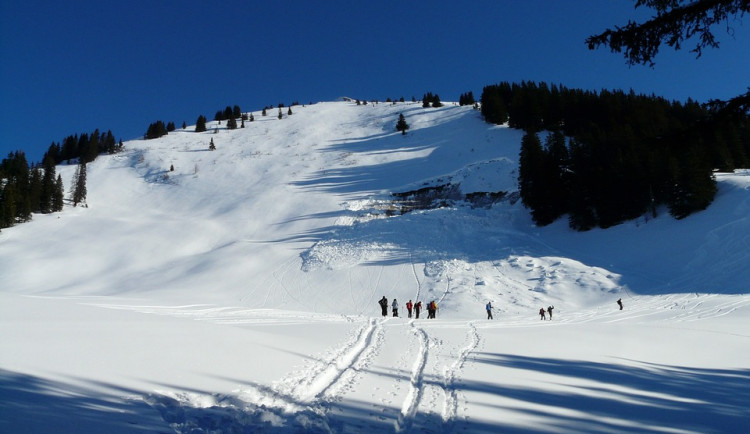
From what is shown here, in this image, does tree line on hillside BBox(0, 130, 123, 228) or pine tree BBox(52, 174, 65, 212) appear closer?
tree line on hillside BBox(0, 130, 123, 228)

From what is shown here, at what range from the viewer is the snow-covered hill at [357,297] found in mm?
4914

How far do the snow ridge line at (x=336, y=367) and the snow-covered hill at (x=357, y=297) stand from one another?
0.05 m

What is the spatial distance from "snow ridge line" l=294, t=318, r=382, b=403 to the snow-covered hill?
52mm

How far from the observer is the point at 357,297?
85.6 ft

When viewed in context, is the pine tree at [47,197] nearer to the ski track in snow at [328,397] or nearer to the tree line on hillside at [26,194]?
the tree line on hillside at [26,194]

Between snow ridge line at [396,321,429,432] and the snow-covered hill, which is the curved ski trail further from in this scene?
snow ridge line at [396,321,429,432]

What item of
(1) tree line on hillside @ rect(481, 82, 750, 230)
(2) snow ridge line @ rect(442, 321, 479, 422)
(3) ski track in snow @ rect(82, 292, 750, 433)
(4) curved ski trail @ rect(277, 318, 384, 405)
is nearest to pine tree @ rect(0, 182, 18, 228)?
(3) ski track in snow @ rect(82, 292, 750, 433)

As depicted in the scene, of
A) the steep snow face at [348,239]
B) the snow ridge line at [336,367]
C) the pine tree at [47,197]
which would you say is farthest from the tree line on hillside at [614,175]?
the pine tree at [47,197]

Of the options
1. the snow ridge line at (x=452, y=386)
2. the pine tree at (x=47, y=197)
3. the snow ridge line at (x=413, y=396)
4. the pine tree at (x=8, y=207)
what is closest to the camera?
the snow ridge line at (x=413, y=396)

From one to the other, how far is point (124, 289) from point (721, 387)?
113 feet

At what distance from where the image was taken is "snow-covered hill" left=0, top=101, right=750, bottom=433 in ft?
16.1

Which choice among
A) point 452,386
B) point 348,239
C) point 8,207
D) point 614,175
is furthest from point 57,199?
point 614,175

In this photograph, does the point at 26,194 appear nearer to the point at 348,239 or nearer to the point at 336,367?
the point at 348,239

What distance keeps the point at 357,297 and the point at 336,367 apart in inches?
751
